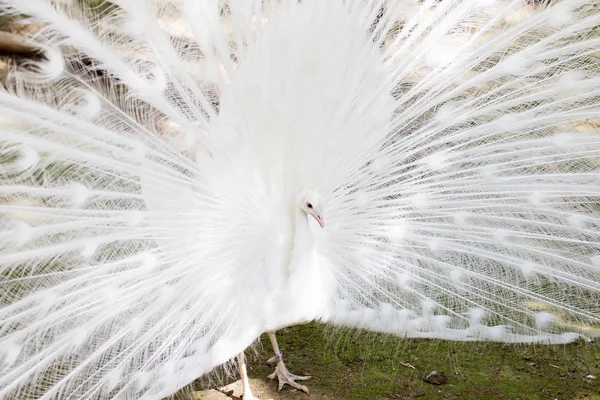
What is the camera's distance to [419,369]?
12.4ft

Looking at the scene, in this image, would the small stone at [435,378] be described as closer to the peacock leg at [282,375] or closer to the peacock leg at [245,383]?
the peacock leg at [282,375]

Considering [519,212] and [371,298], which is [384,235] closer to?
[371,298]

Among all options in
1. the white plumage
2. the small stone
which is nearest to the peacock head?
the white plumage

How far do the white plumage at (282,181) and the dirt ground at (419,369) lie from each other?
0.41 m

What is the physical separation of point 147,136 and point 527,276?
6.56 ft

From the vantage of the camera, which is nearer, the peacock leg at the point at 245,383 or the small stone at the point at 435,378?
the peacock leg at the point at 245,383

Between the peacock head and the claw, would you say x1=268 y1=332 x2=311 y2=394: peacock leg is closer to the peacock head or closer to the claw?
the claw

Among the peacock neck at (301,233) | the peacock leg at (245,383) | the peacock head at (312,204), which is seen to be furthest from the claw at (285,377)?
the peacock head at (312,204)

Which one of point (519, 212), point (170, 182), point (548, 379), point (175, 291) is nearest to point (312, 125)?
point (170, 182)

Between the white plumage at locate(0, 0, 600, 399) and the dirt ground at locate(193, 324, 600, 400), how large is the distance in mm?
412

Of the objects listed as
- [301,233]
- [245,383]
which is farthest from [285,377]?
[301,233]

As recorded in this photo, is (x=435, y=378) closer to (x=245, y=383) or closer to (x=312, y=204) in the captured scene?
(x=245, y=383)

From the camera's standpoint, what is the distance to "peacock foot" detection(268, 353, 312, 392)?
3543 mm

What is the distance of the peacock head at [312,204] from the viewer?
283 centimetres
